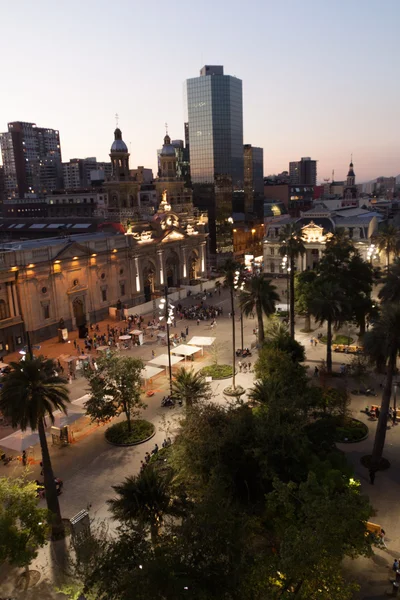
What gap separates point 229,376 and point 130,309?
2883 cm

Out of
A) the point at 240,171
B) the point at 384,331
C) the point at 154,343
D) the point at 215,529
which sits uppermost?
the point at 240,171

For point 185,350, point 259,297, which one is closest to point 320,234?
point 259,297

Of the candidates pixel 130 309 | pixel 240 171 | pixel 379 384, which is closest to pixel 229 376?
pixel 379 384

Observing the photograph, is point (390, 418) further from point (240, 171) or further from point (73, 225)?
point (240, 171)

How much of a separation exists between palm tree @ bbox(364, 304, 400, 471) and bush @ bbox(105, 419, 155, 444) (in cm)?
1572

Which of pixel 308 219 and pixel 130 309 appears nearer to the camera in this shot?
pixel 130 309

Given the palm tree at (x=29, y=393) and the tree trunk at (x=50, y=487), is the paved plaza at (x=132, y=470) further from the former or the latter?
the palm tree at (x=29, y=393)

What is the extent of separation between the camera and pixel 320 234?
9562 centimetres

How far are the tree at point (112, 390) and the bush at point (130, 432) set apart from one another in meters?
0.56

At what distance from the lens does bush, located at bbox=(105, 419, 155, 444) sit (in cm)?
3472

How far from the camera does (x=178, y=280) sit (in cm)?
9300

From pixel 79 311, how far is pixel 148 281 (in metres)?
18.6

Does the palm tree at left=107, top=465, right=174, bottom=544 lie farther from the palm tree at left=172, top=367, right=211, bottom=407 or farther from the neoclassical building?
the neoclassical building

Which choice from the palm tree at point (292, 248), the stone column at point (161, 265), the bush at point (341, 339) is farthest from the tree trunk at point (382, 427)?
the stone column at point (161, 265)
